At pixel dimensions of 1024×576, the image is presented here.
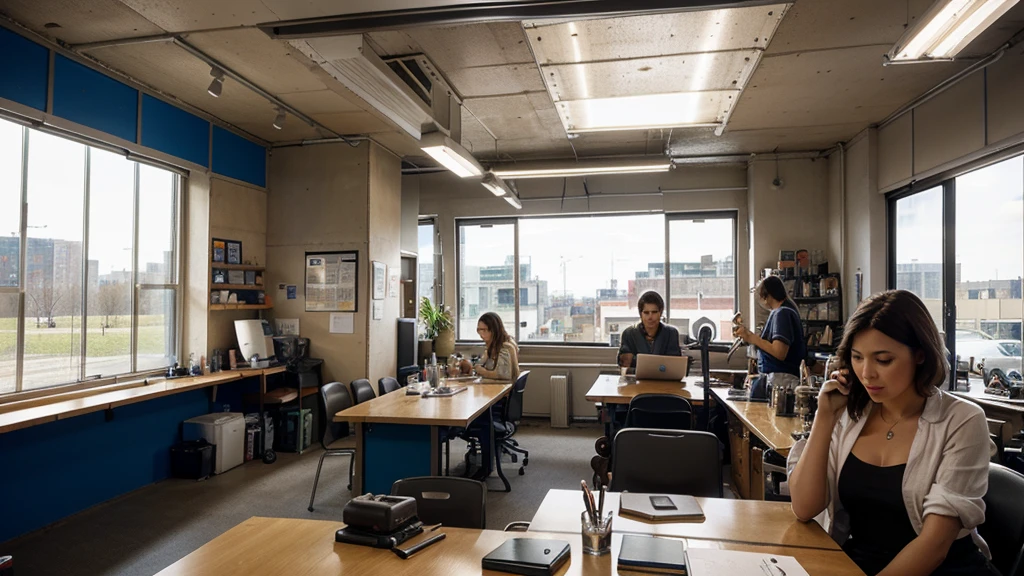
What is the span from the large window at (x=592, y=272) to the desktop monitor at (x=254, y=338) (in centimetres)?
280

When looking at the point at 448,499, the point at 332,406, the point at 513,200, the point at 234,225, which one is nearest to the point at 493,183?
Result: the point at 513,200

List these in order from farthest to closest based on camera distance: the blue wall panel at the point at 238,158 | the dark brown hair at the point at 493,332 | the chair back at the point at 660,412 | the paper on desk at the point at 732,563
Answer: the blue wall panel at the point at 238,158, the dark brown hair at the point at 493,332, the chair back at the point at 660,412, the paper on desk at the point at 732,563

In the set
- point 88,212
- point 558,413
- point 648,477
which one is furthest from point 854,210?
point 88,212

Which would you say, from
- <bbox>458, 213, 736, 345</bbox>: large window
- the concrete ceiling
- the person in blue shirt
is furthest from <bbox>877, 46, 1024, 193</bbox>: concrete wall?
<bbox>458, 213, 736, 345</bbox>: large window

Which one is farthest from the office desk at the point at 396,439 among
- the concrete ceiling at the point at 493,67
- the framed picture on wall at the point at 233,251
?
the framed picture on wall at the point at 233,251

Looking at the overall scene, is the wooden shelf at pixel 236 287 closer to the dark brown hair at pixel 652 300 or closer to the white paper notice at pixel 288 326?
the white paper notice at pixel 288 326

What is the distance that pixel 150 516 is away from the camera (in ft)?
13.0

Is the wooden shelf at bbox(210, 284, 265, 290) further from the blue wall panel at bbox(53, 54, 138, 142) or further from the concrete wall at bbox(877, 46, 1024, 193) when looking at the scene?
the concrete wall at bbox(877, 46, 1024, 193)

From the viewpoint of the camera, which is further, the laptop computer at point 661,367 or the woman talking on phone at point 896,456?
the laptop computer at point 661,367

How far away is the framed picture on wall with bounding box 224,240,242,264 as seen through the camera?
5605 millimetres

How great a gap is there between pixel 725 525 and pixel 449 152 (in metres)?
3.42

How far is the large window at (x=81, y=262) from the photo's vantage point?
3.76m

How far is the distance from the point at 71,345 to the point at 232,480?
1.69m

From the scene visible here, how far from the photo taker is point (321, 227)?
20.1 feet
